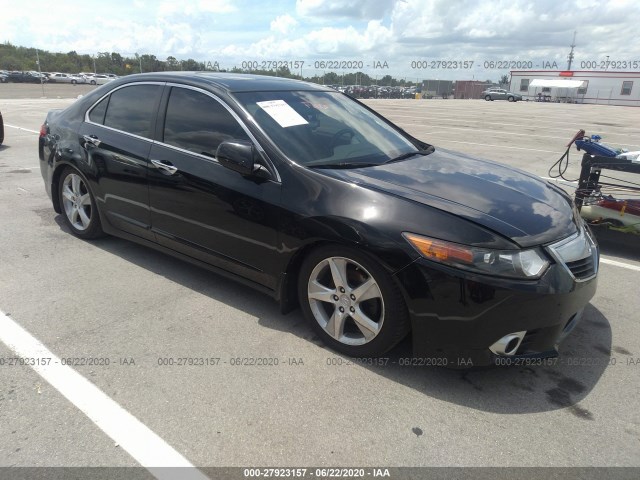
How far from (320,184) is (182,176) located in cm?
118

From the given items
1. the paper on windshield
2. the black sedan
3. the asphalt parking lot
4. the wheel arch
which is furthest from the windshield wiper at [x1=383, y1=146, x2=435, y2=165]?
the asphalt parking lot

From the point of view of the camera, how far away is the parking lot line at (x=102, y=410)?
7.02 ft

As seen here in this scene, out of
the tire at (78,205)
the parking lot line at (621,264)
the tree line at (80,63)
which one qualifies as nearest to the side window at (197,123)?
the tire at (78,205)

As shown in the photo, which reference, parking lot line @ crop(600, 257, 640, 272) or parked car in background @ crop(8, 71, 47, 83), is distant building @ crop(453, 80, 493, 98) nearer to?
parked car in background @ crop(8, 71, 47, 83)

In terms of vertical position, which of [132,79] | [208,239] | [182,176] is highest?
[132,79]

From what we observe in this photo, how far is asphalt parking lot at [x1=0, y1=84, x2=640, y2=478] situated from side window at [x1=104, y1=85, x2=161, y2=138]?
1.24 m

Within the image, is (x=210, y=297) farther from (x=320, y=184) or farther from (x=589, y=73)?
(x=589, y=73)

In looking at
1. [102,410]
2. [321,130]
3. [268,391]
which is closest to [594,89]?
[321,130]

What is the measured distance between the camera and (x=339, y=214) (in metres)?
2.76

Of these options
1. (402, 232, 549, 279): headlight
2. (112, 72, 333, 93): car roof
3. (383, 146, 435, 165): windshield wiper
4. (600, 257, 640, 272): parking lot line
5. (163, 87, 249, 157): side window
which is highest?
(112, 72, 333, 93): car roof

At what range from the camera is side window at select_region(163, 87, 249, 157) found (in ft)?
11.2

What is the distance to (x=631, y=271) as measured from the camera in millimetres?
4395

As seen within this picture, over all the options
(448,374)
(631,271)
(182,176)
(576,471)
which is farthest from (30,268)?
(631,271)

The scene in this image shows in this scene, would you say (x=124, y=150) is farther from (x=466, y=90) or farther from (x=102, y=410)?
(x=466, y=90)
